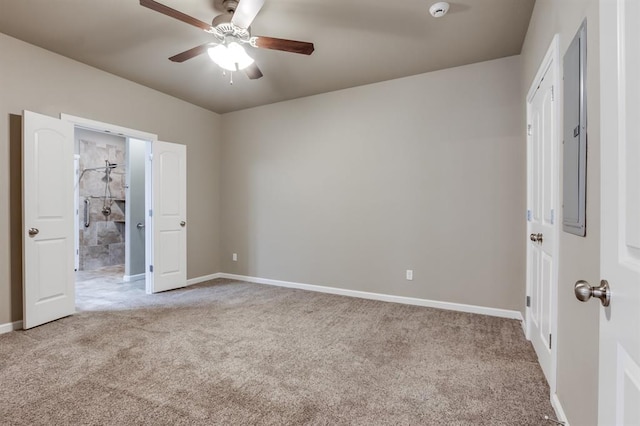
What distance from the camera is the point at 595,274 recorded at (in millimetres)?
1319

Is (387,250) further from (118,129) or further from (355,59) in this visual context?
(118,129)

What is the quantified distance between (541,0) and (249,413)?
131 inches

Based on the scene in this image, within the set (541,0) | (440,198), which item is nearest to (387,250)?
(440,198)

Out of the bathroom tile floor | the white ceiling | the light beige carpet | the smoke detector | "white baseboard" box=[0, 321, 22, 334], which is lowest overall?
the light beige carpet

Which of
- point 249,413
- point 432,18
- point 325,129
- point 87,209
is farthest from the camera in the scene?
point 87,209

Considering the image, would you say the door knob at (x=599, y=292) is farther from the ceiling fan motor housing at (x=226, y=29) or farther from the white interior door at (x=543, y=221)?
the ceiling fan motor housing at (x=226, y=29)

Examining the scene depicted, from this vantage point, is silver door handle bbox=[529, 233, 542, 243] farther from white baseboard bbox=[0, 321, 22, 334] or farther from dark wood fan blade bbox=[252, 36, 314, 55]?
white baseboard bbox=[0, 321, 22, 334]

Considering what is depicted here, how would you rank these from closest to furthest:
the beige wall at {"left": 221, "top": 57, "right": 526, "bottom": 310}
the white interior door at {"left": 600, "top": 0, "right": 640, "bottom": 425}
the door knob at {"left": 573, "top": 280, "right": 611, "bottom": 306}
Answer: the white interior door at {"left": 600, "top": 0, "right": 640, "bottom": 425} < the door knob at {"left": 573, "top": 280, "right": 611, "bottom": 306} < the beige wall at {"left": 221, "top": 57, "right": 526, "bottom": 310}

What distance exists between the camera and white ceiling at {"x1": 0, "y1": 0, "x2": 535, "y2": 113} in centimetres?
258

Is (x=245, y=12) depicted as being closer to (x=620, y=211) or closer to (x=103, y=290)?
(x=620, y=211)

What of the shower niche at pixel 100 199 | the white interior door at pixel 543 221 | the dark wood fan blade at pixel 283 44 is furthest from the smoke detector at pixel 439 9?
the shower niche at pixel 100 199

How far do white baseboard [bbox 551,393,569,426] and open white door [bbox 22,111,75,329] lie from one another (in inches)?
167

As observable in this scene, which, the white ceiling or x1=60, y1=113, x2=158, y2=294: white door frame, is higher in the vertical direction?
the white ceiling

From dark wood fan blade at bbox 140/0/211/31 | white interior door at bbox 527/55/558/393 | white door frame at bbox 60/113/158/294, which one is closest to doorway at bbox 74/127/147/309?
white door frame at bbox 60/113/158/294
